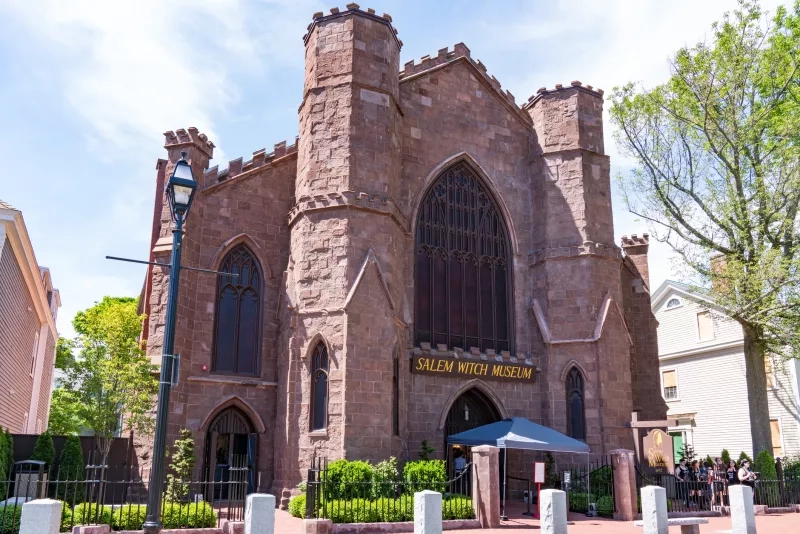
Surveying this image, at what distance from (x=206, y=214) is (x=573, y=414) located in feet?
42.3

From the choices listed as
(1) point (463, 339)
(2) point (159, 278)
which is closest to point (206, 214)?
(2) point (159, 278)

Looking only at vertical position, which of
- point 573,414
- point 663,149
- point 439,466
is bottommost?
point 439,466

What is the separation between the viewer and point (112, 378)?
63.7 ft

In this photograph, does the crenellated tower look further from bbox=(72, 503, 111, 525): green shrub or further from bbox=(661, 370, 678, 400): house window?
bbox=(661, 370, 678, 400): house window

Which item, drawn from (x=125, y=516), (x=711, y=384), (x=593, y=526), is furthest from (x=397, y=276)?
(x=711, y=384)

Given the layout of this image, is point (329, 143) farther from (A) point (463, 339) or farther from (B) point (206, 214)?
(A) point (463, 339)

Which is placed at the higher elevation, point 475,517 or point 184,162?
point 184,162

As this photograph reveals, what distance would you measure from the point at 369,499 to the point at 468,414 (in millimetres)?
8317

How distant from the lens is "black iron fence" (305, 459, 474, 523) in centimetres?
1431

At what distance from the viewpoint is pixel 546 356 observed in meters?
23.8

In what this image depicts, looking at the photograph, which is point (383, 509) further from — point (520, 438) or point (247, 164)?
point (247, 164)

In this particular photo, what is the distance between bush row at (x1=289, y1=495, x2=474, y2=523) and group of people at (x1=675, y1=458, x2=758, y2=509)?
7.45 metres

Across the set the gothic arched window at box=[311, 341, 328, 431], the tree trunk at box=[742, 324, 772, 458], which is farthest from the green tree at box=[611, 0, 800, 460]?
the gothic arched window at box=[311, 341, 328, 431]

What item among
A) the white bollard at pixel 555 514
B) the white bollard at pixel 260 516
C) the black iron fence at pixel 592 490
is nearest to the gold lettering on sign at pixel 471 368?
the black iron fence at pixel 592 490
